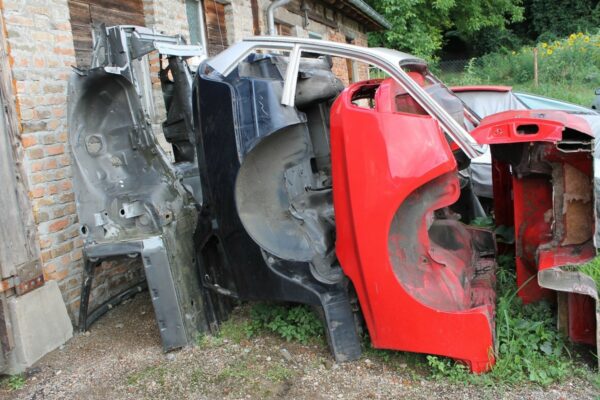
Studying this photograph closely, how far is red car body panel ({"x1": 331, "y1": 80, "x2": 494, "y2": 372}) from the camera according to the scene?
116 inches

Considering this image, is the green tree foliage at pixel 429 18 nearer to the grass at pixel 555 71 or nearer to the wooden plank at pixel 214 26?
the grass at pixel 555 71

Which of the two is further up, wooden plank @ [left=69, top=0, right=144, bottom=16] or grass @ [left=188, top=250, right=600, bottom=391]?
wooden plank @ [left=69, top=0, right=144, bottom=16]

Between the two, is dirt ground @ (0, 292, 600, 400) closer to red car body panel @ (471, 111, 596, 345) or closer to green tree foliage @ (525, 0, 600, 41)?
red car body panel @ (471, 111, 596, 345)

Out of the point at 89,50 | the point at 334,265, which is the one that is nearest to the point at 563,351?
the point at 334,265

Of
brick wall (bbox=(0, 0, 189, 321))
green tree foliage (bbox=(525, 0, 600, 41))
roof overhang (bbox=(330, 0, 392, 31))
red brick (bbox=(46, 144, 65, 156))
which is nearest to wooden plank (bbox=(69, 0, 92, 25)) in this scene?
brick wall (bbox=(0, 0, 189, 321))

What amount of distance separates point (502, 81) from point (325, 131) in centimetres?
1859

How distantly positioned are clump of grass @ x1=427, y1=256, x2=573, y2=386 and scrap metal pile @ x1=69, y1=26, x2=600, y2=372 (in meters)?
0.08

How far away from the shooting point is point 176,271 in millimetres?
3666

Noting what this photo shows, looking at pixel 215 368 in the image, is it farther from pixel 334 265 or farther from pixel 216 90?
pixel 216 90

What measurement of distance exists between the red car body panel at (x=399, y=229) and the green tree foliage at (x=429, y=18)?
18574mm

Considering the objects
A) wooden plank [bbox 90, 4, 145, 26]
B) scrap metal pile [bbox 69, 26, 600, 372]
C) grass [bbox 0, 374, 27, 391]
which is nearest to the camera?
scrap metal pile [bbox 69, 26, 600, 372]

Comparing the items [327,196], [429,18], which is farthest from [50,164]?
[429,18]

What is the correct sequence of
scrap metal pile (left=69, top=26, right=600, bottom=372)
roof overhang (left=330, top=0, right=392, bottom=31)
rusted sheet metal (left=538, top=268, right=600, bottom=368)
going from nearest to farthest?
rusted sheet metal (left=538, top=268, right=600, bottom=368) → scrap metal pile (left=69, top=26, right=600, bottom=372) → roof overhang (left=330, top=0, right=392, bottom=31)

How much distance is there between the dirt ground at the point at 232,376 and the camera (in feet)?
9.86
